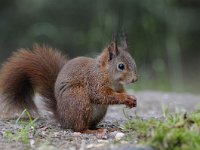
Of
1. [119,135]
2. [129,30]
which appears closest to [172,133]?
[119,135]

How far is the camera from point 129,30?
10336 millimetres

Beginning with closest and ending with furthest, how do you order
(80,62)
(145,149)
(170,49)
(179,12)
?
(145,149) < (80,62) < (170,49) < (179,12)

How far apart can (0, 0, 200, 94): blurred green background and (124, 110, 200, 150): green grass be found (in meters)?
4.95

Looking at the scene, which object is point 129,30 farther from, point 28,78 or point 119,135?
point 119,135

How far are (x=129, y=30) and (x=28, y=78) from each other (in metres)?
5.59

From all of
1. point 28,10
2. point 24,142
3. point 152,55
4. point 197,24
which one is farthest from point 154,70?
point 24,142

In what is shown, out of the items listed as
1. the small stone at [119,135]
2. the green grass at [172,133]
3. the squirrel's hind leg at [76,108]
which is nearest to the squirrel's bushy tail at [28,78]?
the squirrel's hind leg at [76,108]

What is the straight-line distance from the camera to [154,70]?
10.5m

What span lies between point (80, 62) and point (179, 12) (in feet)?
22.7

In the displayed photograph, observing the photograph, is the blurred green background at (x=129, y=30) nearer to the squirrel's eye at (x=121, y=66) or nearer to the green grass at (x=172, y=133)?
the squirrel's eye at (x=121, y=66)

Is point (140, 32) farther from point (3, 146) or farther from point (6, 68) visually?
point (3, 146)

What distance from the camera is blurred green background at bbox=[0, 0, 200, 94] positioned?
10.1 metres

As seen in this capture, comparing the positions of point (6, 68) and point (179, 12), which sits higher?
point (179, 12)

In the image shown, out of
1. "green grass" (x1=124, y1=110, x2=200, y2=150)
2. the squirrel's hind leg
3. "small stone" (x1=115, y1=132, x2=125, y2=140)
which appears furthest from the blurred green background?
"green grass" (x1=124, y1=110, x2=200, y2=150)
